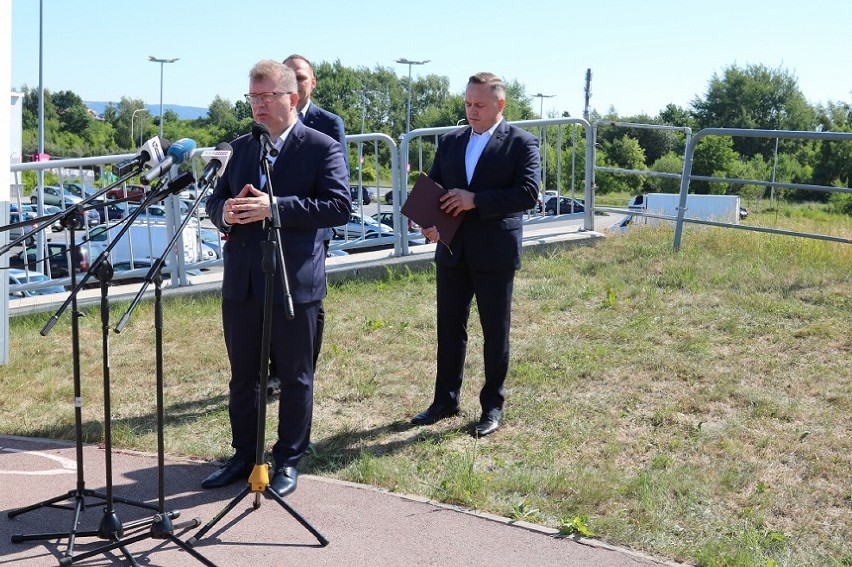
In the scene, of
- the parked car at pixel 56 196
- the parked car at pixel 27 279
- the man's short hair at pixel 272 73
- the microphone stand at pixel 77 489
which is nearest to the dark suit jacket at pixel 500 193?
the man's short hair at pixel 272 73

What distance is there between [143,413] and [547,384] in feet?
9.10

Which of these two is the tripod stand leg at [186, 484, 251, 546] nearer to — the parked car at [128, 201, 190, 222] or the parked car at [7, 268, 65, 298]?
the parked car at [128, 201, 190, 222]

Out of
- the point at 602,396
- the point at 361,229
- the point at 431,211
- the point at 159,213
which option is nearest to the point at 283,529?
the point at 431,211

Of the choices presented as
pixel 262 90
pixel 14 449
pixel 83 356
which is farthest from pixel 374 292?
pixel 262 90

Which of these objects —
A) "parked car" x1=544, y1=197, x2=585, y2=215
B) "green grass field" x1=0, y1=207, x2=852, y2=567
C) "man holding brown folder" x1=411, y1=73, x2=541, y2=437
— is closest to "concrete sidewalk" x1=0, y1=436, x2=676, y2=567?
"green grass field" x1=0, y1=207, x2=852, y2=567

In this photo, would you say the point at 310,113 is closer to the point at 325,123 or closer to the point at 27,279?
the point at 325,123

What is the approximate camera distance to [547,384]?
22.9 feet

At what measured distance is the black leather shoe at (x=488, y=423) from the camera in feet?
20.0

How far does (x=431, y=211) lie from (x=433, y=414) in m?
1.29

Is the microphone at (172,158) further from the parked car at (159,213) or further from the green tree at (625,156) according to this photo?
the green tree at (625,156)

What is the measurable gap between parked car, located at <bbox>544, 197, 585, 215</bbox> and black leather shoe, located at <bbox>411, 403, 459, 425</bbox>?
5.90 metres

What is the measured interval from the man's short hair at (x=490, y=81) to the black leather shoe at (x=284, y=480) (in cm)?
249

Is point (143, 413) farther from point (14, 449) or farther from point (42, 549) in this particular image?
point (42, 549)

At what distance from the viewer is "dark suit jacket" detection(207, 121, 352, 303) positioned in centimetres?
512
